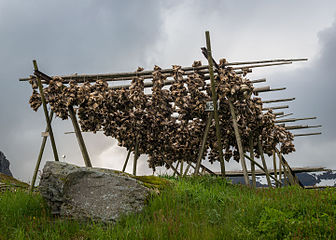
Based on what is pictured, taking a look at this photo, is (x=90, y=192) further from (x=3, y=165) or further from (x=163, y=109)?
(x=3, y=165)

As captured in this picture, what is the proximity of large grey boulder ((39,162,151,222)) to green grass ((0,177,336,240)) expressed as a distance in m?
0.22

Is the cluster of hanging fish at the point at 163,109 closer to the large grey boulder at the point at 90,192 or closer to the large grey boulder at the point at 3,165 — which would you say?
the large grey boulder at the point at 90,192

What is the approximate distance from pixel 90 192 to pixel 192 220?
2160 millimetres

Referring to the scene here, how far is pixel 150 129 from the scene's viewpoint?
11.4 meters

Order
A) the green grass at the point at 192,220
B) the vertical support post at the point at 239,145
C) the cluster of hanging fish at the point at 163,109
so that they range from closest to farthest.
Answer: the green grass at the point at 192,220 < the vertical support post at the point at 239,145 < the cluster of hanging fish at the point at 163,109

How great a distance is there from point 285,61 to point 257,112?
197 cm

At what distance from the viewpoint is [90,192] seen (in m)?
6.39

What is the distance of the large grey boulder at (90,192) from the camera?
6.14 meters

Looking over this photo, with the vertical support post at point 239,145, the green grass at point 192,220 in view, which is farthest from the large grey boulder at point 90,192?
the vertical support post at point 239,145

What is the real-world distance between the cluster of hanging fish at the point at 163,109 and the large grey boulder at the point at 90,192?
4.07 m

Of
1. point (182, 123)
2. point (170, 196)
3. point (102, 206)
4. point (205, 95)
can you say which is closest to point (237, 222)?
point (170, 196)

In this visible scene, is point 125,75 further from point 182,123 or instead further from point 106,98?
point 182,123

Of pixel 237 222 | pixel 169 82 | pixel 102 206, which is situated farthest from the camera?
pixel 169 82

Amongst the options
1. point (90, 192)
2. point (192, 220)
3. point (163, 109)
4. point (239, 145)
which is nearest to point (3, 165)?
point (163, 109)
